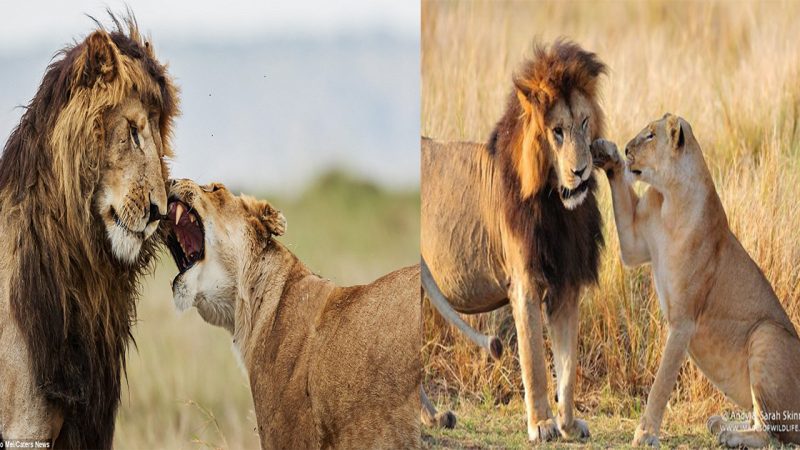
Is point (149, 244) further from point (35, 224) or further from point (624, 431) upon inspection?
point (624, 431)

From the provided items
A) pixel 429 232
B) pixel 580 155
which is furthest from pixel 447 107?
pixel 580 155

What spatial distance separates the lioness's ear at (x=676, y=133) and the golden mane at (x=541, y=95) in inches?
10.3

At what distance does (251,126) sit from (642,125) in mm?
1560

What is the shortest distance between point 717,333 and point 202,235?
6.38 ft

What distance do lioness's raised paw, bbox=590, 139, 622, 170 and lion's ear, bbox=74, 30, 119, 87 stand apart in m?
1.80

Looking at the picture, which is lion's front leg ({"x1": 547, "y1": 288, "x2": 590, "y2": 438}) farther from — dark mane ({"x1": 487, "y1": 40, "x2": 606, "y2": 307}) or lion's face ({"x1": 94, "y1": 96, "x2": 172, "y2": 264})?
lion's face ({"x1": 94, "y1": 96, "x2": 172, "y2": 264})

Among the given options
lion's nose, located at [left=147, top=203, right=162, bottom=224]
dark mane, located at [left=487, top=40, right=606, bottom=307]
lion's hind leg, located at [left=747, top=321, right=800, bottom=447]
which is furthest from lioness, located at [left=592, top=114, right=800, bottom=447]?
lion's nose, located at [left=147, top=203, right=162, bottom=224]

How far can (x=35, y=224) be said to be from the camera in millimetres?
3947

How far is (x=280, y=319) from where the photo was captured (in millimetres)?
4324

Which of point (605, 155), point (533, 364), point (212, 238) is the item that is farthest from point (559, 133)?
point (212, 238)

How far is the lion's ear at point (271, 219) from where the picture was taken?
4340 millimetres

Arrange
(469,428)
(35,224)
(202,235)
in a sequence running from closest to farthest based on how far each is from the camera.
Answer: (35,224), (202,235), (469,428)

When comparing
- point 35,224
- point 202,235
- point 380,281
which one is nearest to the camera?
point 35,224

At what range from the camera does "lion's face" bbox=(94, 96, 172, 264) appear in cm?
400
